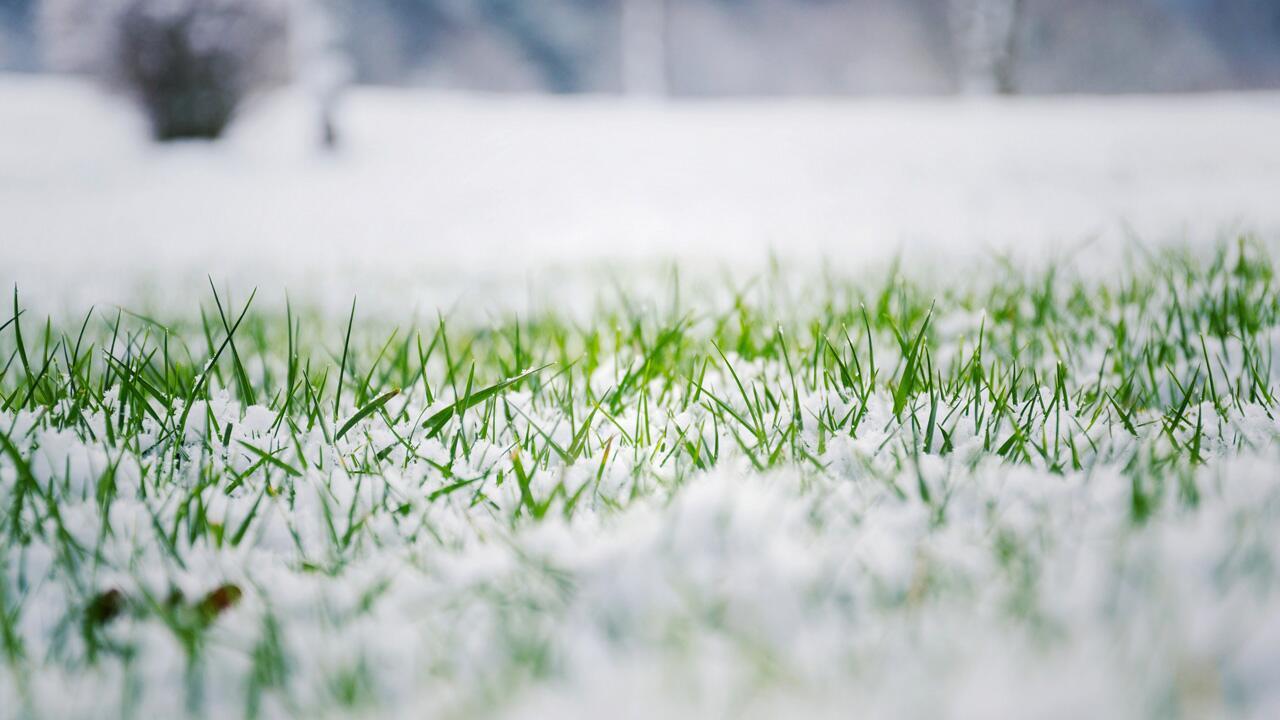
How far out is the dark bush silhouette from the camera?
35.9 feet

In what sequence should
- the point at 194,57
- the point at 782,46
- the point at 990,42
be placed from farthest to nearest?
1. the point at 782,46
2. the point at 990,42
3. the point at 194,57

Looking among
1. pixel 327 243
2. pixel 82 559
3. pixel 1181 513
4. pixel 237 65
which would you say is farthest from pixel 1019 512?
pixel 237 65

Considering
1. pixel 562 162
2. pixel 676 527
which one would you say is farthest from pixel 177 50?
pixel 676 527

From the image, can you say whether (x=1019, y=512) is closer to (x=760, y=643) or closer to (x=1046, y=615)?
(x=1046, y=615)

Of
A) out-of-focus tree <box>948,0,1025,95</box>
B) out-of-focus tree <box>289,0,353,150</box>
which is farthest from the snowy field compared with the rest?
out-of-focus tree <box>948,0,1025,95</box>

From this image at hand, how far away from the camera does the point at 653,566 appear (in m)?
0.72

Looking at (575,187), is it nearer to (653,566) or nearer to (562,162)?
(562,162)

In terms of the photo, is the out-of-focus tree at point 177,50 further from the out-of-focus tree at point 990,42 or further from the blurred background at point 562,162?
the out-of-focus tree at point 990,42

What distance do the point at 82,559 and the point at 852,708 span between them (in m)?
0.78

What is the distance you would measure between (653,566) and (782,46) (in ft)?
88.5

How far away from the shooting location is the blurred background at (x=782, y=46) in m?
19.6

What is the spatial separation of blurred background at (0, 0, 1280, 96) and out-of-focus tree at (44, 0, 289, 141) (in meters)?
5.49

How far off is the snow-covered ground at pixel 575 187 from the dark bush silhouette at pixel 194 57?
0.56m

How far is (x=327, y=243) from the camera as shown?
762 cm
